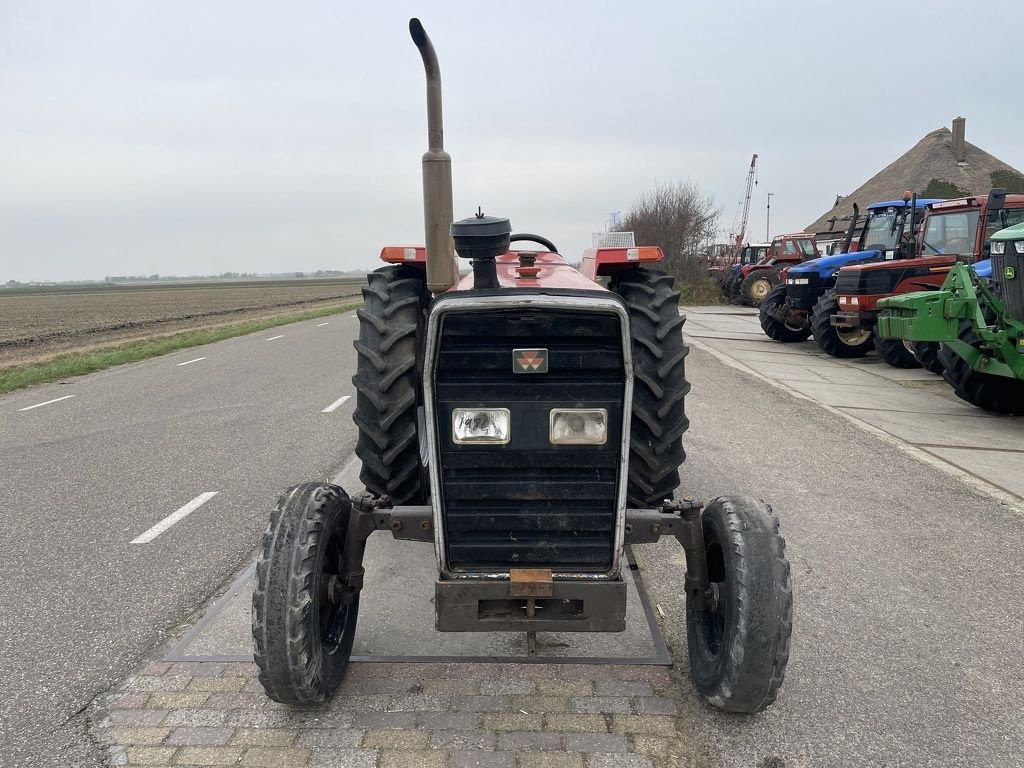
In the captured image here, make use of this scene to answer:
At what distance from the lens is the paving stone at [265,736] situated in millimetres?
2596

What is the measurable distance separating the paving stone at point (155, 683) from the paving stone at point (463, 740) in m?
1.09

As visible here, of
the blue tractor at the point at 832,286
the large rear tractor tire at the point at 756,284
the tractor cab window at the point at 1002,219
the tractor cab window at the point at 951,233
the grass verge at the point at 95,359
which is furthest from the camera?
the large rear tractor tire at the point at 756,284

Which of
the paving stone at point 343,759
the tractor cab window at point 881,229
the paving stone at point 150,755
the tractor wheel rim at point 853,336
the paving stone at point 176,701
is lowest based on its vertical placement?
the paving stone at point 176,701

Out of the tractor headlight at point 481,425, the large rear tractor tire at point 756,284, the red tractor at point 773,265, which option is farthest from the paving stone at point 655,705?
the large rear tractor tire at point 756,284

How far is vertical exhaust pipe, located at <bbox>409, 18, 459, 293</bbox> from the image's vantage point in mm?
2645

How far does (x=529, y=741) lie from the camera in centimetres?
259

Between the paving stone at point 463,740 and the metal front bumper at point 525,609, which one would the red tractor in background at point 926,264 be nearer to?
the metal front bumper at point 525,609

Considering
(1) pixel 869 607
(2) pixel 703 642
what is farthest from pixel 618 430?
(1) pixel 869 607

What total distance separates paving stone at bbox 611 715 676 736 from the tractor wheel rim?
41.1ft

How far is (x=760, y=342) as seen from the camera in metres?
16.7

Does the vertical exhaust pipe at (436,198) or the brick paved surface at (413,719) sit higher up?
the vertical exhaust pipe at (436,198)

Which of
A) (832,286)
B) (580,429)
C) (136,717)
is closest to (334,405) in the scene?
(136,717)

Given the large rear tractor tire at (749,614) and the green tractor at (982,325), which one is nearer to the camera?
the large rear tractor tire at (749,614)

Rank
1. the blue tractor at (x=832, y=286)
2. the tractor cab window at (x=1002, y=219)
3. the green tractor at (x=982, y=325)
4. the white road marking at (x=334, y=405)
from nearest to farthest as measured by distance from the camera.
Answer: the green tractor at (x=982, y=325)
the white road marking at (x=334, y=405)
the tractor cab window at (x=1002, y=219)
the blue tractor at (x=832, y=286)
